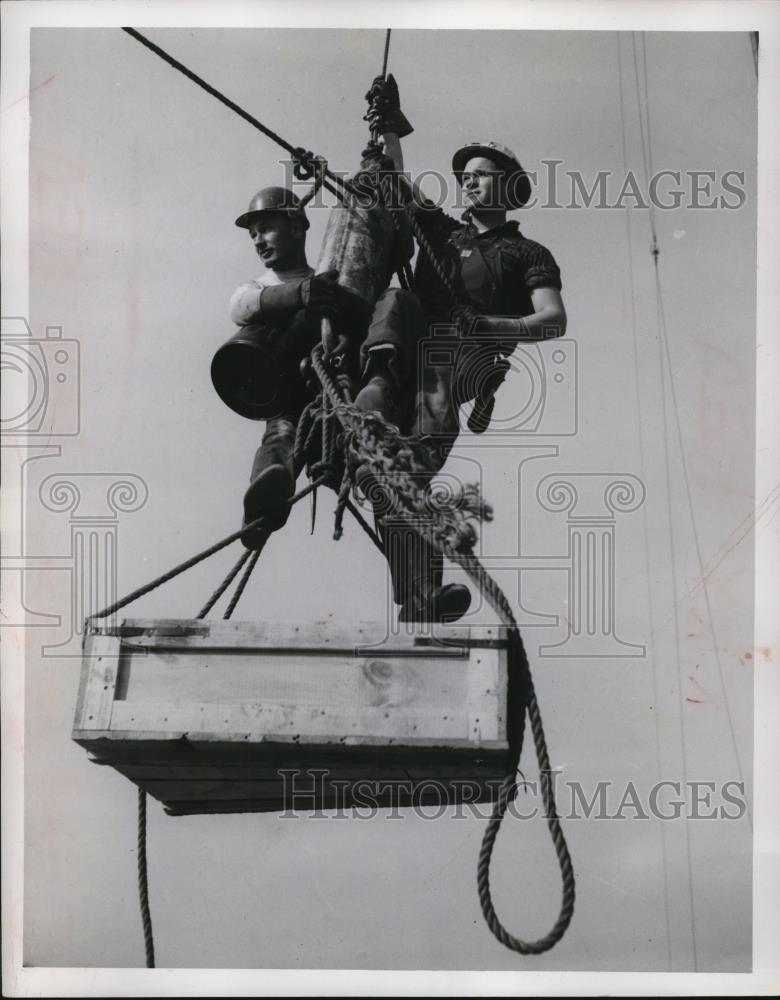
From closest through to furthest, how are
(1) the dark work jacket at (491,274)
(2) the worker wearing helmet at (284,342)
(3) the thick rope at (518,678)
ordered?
(3) the thick rope at (518,678) → (2) the worker wearing helmet at (284,342) → (1) the dark work jacket at (491,274)

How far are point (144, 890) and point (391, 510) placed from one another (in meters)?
1.55

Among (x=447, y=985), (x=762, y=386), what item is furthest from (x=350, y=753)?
(x=762, y=386)

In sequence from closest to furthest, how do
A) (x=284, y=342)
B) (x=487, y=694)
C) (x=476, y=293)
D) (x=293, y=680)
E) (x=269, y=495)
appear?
1. (x=487, y=694)
2. (x=293, y=680)
3. (x=269, y=495)
4. (x=284, y=342)
5. (x=476, y=293)

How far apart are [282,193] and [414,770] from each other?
2301 mm

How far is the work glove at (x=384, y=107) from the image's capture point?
19.3 feet

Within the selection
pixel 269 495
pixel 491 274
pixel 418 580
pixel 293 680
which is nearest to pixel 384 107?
pixel 491 274

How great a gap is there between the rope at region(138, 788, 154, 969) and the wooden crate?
2.26ft

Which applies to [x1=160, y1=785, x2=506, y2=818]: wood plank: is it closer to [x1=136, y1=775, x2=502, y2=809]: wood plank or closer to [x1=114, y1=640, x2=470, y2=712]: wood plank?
[x1=136, y1=775, x2=502, y2=809]: wood plank

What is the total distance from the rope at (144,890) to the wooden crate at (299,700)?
689 millimetres

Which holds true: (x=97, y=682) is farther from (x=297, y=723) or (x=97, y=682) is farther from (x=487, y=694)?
(x=487, y=694)

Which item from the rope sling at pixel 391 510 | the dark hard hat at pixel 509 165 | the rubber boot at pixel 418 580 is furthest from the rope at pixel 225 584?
the dark hard hat at pixel 509 165

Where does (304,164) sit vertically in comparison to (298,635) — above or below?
above

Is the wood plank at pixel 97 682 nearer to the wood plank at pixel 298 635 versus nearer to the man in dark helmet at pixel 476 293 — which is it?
the wood plank at pixel 298 635

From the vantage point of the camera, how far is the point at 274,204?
18.5ft
